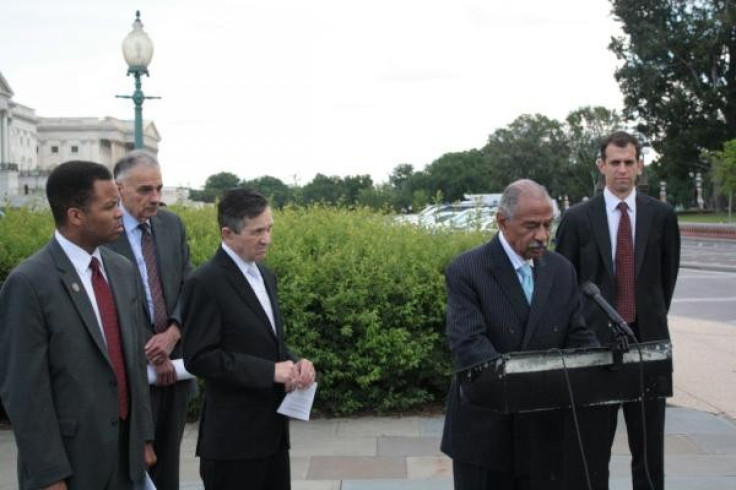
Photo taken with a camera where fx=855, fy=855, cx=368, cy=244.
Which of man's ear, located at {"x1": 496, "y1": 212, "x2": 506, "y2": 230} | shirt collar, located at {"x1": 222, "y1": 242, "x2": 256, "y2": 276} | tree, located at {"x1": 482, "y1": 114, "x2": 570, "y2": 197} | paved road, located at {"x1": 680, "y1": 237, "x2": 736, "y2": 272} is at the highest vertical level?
tree, located at {"x1": 482, "y1": 114, "x2": 570, "y2": 197}

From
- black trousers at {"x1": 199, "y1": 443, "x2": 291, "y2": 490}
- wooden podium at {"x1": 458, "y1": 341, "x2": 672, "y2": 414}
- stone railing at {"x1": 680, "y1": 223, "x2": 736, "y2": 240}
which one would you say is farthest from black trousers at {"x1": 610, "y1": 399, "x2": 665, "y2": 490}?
stone railing at {"x1": 680, "y1": 223, "x2": 736, "y2": 240}

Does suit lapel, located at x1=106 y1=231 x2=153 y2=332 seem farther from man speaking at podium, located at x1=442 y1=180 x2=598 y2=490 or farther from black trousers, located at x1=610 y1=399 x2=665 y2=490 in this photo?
black trousers, located at x1=610 y1=399 x2=665 y2=490

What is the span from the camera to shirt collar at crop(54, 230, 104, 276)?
343cm

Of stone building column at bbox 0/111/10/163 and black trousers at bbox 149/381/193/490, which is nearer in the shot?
black trousers at bbox 149/381/193/490

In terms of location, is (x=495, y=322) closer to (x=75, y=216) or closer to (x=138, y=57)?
(x=75, y=216)

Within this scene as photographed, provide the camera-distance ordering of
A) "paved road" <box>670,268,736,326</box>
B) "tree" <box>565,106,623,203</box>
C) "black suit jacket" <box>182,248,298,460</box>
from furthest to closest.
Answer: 1. "tree" <box>565,106,623,203</box>
2. "paved road" <box>670,268,736,326</box>
3. "black suit jacket" <box>182,248,298,460</box>

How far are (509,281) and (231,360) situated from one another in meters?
1.24

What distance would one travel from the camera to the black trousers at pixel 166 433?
15.1ft

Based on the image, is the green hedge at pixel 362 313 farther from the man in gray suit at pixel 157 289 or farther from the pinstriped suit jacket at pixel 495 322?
the pinstriped suit jacket at pixel 495 322

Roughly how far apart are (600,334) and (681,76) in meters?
58.2

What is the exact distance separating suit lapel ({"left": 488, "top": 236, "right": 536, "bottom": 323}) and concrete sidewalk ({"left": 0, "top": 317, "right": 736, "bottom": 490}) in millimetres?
2531

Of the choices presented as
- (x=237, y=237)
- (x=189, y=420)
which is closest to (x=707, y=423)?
(x=189, y=420)

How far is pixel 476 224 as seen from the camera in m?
8.70

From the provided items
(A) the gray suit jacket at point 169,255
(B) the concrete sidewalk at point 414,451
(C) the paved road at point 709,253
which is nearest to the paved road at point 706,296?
(C) the paved road at point 709,253
